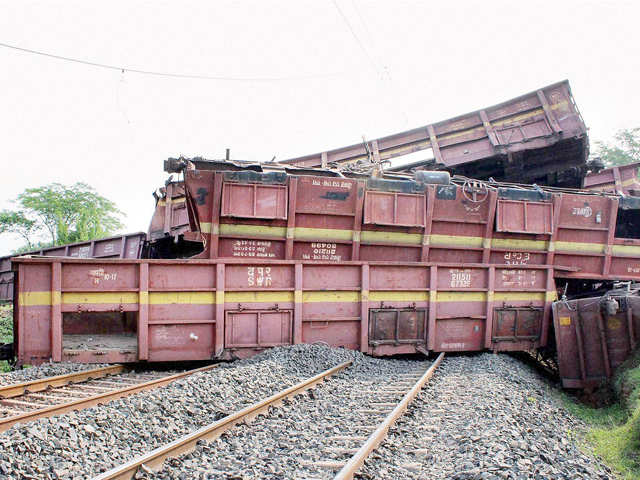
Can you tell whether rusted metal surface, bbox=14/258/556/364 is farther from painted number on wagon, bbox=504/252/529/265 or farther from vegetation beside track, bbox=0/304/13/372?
vegetation beside track, bbox=0/304/13/372

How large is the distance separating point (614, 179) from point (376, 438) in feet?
43.0

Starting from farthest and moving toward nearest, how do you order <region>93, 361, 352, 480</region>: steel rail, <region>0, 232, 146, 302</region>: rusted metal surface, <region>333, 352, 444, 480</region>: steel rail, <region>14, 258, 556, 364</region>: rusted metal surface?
<region>0, 232, 146, 302</region>: rusted metal surface
<region>14, 258, 556, 364</region>: rusted metal surface
<region>333, 352, 444, 480</region>: steel rail
<region>93, 361, 352, 480</region>: steel rail

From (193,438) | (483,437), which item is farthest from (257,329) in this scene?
(483,437)

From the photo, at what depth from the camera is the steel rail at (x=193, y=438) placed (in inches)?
136

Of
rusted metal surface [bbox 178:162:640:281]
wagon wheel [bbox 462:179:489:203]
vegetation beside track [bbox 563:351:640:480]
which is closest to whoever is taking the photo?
vegetation beside track [bbox 563:351:640:480]

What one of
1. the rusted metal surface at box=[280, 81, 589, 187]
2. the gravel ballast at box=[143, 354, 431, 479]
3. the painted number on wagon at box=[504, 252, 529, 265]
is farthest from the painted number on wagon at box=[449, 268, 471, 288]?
the rusted metal surface at box=[280, 81, 589, 187]

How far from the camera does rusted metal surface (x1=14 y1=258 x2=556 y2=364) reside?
7137 mm

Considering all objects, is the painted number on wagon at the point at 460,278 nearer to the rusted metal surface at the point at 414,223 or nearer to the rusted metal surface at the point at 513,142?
the rusted metal surface at the point at 414,223

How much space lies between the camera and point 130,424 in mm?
4465

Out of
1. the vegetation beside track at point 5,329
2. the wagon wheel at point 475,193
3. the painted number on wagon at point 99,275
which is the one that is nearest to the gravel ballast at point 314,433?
the painted number on wagon at point 99,275

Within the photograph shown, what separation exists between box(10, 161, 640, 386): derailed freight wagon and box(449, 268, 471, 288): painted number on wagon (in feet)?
0.09

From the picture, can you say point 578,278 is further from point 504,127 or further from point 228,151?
point 228,151

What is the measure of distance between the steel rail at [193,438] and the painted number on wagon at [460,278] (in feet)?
12.6

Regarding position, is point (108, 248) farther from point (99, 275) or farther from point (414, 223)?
point (414, 223)
